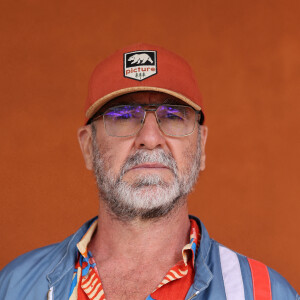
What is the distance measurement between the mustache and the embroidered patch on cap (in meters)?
0.25

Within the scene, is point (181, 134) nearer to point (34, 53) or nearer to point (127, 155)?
point (127, 155)

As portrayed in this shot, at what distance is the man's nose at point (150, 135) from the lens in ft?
5.89

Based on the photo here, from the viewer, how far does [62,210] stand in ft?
10.6

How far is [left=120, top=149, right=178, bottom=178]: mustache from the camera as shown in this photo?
180cm

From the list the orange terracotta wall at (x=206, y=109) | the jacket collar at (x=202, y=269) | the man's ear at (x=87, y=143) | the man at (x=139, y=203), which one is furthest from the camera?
the orange terracotta wall at (x=206, y=109)

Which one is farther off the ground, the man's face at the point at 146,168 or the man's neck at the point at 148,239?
the man's face at the point at 146,168

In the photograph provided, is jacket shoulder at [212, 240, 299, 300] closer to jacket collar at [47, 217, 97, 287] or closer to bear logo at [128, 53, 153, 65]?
jacket collar at [47, 217, 97, 287]

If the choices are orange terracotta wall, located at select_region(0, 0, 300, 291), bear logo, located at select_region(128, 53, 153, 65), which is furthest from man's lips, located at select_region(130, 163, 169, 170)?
orange terracotta wall, located at select_region(0, 0, 300, 291)

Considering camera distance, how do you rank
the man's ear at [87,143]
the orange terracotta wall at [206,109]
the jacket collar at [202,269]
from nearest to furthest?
the jacket collar at [202,269] < the man's ear at [87,143] < the orange terracotta wall at [206,109]

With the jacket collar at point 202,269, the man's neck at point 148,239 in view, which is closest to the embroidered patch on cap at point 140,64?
the man's neck at point 148,239

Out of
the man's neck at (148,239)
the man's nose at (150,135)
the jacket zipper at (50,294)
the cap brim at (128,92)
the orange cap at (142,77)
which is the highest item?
the orange cap at (142,77)

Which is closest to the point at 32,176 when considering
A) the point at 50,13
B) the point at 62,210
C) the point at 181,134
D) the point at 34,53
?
the point at 62,210

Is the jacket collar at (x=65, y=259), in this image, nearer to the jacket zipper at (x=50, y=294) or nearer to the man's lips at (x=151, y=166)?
the jacket zipper at (x=50, y=294)

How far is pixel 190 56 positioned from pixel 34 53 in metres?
0.91
